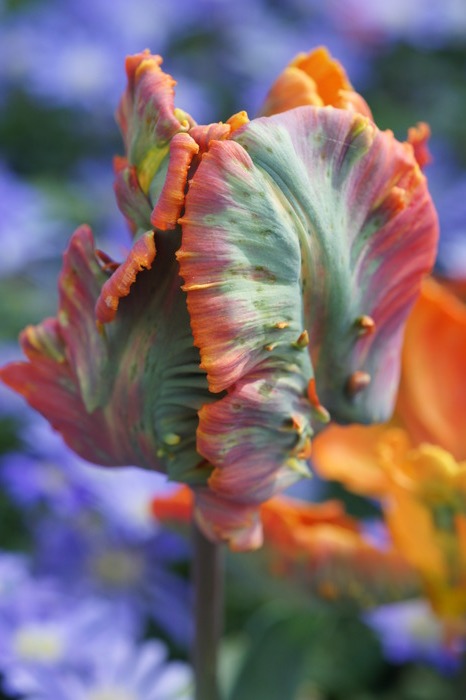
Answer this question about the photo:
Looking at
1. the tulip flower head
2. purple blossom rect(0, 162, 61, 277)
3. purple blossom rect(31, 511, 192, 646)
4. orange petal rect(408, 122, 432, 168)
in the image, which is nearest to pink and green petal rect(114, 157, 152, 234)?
the tulip flower head

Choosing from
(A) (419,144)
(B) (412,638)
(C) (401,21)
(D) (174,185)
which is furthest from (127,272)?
(C) (401,21)

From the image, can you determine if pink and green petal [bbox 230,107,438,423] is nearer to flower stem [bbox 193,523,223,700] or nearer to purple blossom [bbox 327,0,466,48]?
flower stem [bbox 193,523,223,700]

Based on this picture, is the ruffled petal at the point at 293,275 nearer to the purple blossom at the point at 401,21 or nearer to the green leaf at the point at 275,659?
the green leaf at the point at 275,659

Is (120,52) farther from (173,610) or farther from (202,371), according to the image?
(202,371)

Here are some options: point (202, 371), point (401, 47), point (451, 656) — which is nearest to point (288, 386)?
point (202, 371)

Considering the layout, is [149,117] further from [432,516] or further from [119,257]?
[119,257]

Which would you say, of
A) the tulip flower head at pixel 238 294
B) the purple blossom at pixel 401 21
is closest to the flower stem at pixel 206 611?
the tulip flower head at pixel 238 294
